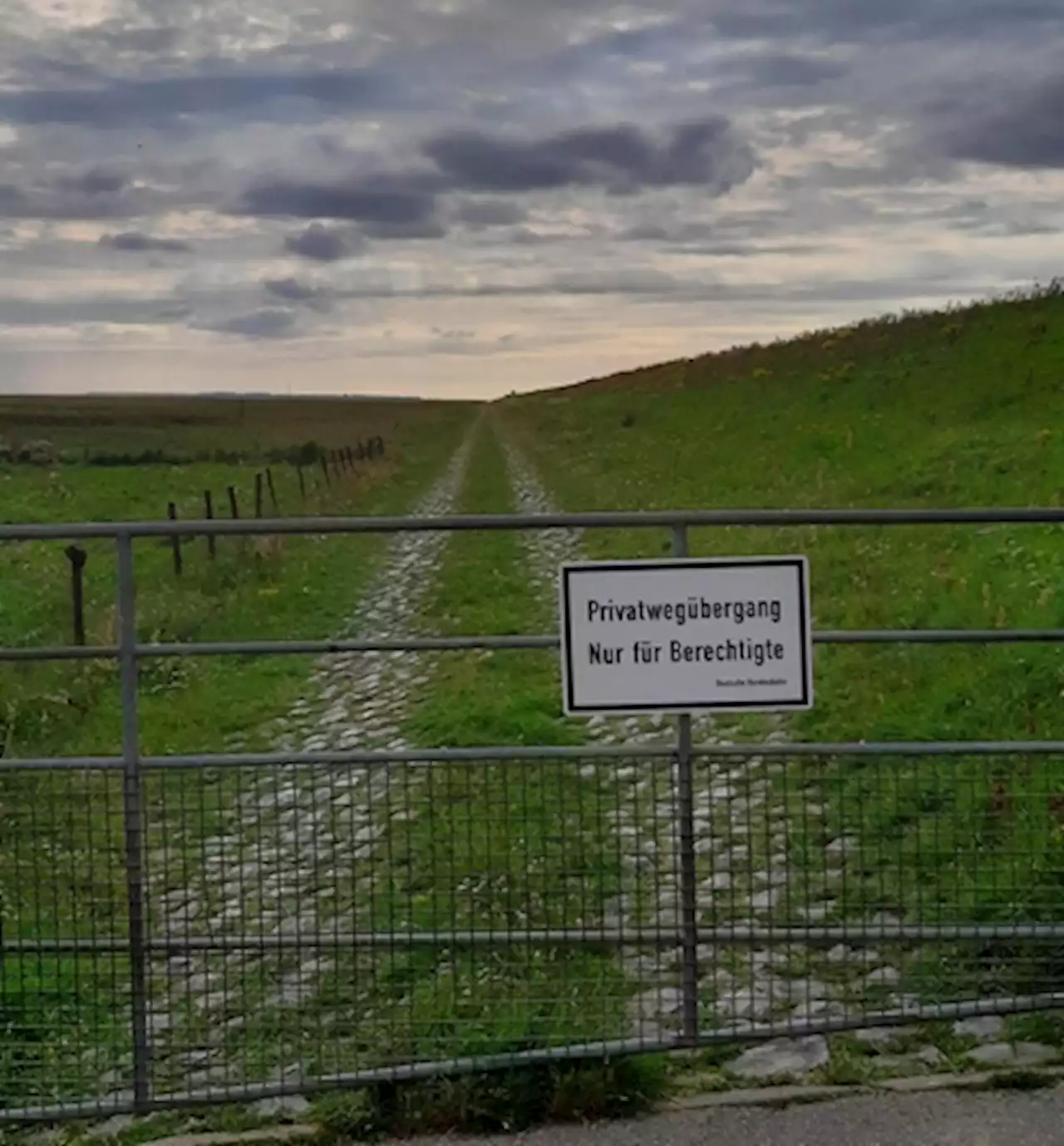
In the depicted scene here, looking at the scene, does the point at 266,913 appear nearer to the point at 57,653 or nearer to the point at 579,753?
the point at 57,653

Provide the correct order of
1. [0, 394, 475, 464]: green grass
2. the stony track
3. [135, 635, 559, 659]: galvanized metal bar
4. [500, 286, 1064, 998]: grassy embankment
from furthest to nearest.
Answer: [0, 394, 475, 464]: green grass, [500, 286, 1064, 998]: grassy embankment, the stony track, [135, 635, 559, 659]: galvanized metal bar

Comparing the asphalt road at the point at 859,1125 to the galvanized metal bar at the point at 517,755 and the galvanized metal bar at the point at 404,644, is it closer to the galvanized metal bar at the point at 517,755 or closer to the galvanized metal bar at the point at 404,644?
the galvanized metal bar at the point at 517,755

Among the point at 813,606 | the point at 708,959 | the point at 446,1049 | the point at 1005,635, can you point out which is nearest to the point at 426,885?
the point at 446,1049

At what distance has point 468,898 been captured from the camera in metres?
5.24

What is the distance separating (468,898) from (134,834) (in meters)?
1.05

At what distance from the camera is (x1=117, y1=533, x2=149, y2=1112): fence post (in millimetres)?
4801

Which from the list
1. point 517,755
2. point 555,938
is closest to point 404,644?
point 517,755

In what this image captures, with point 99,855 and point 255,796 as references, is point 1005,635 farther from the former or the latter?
point 99,855

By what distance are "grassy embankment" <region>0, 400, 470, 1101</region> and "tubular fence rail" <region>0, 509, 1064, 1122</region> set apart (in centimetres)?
3

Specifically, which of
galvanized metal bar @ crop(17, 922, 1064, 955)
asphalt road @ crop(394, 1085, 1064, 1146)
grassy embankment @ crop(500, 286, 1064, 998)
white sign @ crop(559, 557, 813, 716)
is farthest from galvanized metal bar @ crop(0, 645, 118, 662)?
grassy embankment @ crop(500, 286, 1064, 998)

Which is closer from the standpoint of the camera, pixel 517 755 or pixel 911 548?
pixel 517 755

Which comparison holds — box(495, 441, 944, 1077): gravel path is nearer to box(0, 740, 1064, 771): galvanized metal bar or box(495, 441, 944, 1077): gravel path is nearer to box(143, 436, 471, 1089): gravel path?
box(0, 740, 1064, 771): galvanized metal bar

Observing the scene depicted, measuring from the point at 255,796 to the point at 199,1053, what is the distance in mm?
847

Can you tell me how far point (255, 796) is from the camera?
16.2 feet
